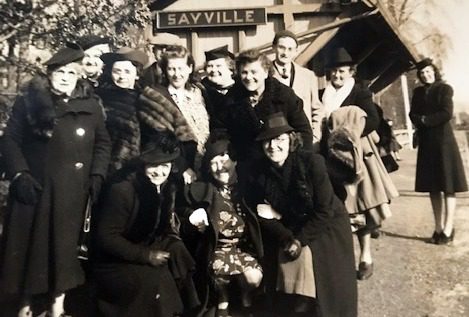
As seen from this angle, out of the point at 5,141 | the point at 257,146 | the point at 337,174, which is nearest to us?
the point at 5,141

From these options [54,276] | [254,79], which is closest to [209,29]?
[254,79]

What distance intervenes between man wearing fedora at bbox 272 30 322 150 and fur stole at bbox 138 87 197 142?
315mm

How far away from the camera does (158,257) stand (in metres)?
1.25

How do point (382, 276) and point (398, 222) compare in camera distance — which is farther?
point (398, 222)

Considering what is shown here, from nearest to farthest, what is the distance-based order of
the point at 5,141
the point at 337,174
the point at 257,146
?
the point at 5,141
the point at 257,146
the point at 337,174

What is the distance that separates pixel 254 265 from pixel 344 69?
663 mm

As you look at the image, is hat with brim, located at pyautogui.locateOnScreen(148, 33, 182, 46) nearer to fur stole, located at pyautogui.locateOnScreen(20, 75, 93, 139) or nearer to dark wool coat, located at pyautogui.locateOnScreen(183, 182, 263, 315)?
fur stole, located at pyautogui.locateOnScreen(20, 75, 93, 139)

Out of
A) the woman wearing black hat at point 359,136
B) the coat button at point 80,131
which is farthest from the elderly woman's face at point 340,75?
the coat button at point 80,131

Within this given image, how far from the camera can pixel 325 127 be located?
1.57m

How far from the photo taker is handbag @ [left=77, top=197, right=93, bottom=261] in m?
1.27

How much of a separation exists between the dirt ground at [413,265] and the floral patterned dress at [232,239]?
13.3 inches

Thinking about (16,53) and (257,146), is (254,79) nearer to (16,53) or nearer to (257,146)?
(257,146)

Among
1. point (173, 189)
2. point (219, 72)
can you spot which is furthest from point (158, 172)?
point (219, 72)

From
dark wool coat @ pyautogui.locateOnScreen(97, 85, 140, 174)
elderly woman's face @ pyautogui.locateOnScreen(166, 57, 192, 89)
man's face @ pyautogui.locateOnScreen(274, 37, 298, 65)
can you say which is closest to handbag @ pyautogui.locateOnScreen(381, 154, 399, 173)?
man's face @ pyautogui.locateOnScreen(274, 37, 298, 65)
